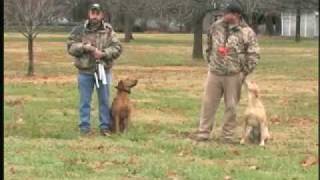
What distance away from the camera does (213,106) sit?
9547 millimetres

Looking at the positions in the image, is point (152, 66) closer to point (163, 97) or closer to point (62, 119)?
point (163, 97)

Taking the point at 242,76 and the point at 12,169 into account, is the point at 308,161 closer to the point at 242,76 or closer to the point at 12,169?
the point at 242,76

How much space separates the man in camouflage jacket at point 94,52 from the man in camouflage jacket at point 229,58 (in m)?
1.33

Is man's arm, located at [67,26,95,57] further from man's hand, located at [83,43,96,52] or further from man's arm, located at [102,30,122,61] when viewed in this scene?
man's arm, located at [102,30,122,61]

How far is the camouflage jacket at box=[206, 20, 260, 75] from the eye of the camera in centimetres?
916

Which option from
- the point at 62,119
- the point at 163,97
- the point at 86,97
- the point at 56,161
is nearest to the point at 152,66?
the point at 163,97

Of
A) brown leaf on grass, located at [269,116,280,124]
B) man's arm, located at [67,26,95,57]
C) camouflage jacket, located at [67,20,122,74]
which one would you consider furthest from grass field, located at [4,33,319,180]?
man's arm, located at [67,26,95,57]

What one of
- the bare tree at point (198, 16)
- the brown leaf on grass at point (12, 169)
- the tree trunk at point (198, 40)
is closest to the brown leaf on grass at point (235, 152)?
the brown leaf on grass at point (12, 169)

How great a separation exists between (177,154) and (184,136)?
168 cm

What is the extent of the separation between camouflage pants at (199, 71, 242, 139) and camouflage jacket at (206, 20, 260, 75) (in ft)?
0.40

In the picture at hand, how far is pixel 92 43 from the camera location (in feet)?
32.4

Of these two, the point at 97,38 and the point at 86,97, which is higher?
the point at 97,38

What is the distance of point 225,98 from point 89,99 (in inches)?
73.4

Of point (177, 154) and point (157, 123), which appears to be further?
point (157, 123)
